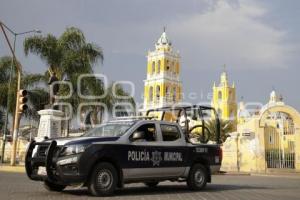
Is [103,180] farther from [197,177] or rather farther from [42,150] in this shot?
[197,177]

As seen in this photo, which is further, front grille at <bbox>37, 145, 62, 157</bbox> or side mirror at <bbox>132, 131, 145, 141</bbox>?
side mirror at <bbox>132, 131, 145, 141</bbox>

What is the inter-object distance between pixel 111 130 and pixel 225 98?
8372 cm

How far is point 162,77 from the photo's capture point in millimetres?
77250

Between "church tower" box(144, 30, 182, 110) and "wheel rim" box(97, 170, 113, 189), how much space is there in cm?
6668

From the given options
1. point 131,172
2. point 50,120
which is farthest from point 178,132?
point 50,120

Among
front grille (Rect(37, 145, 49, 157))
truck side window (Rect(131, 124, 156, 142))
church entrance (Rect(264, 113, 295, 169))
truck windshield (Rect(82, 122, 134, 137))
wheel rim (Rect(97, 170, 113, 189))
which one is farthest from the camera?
church entrance (Rect(264, 113, 295, 169))

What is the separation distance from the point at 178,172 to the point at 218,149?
188 cm

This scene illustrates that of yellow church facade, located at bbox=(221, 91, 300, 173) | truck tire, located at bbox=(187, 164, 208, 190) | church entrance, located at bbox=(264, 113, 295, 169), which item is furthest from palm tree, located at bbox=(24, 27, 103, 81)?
truck tire, located at bbox=(187, 164, 208, 190)

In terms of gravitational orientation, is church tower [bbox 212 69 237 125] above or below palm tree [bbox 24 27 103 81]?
above

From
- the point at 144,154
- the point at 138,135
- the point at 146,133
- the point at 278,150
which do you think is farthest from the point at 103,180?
the point at 278,150

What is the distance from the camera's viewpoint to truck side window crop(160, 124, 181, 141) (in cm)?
1112

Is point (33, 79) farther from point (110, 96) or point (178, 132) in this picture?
point (178, 132)

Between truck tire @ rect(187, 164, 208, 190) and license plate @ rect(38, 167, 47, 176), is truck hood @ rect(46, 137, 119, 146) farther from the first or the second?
truck tire @ rect(187, 164, 208, 190)

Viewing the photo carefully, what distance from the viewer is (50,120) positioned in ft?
69.0
